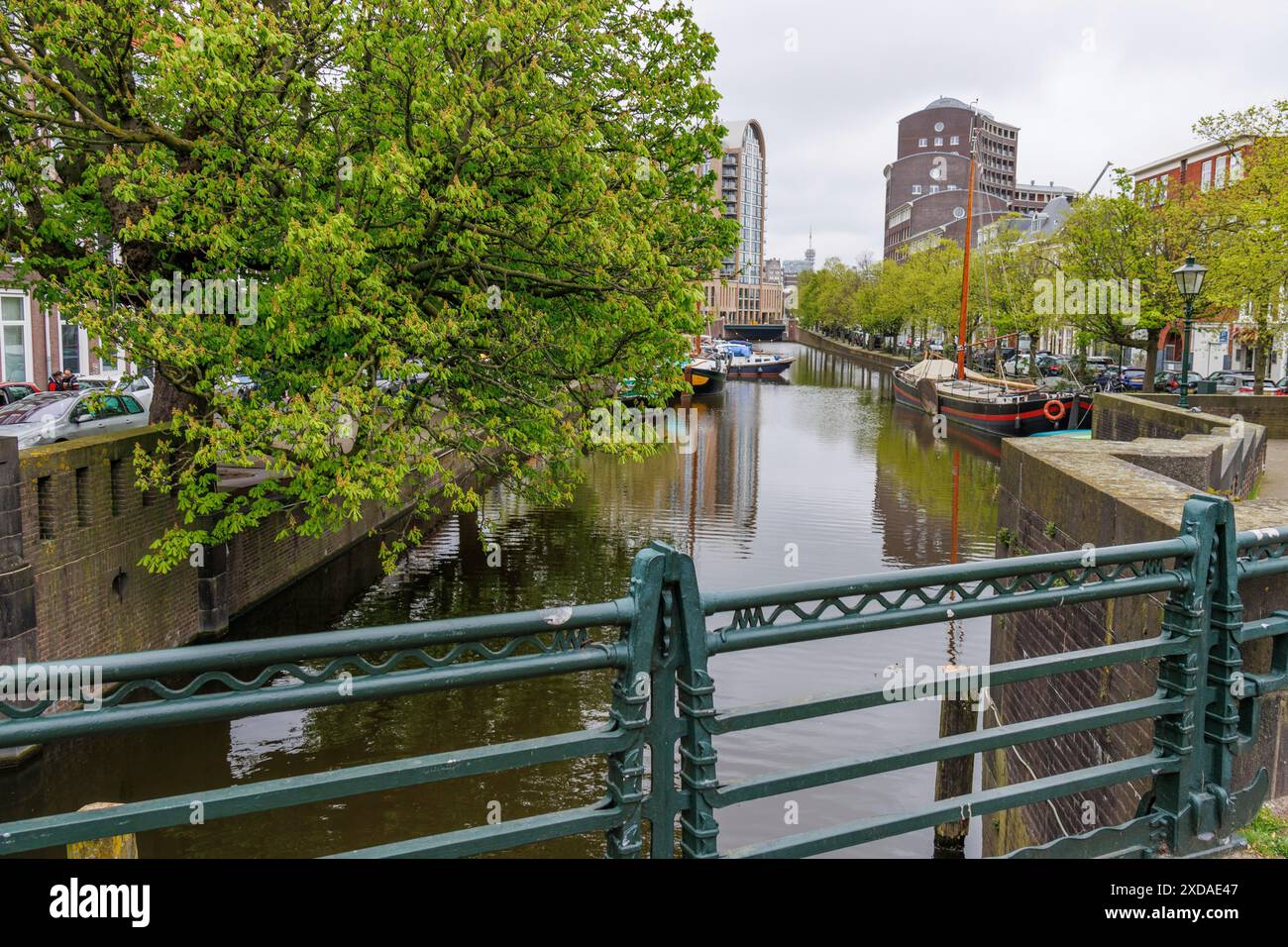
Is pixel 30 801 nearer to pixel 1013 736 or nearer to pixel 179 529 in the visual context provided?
pixel 179 529

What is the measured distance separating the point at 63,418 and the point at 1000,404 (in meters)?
35.9

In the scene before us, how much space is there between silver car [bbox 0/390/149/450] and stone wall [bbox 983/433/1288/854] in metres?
15.9

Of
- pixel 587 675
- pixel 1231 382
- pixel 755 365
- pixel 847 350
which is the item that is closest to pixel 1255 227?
pixel 1231 382

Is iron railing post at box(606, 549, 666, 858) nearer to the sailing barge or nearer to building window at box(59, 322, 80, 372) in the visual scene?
building window at box(59, 322, 80, 372)

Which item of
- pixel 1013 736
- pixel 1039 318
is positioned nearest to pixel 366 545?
pixel 1013 736

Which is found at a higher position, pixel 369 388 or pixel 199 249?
pixel 199 249

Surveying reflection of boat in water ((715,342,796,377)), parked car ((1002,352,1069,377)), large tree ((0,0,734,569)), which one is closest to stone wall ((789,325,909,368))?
reflection of boat in water ((715,342,796,377))

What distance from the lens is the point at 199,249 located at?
50.3 ft

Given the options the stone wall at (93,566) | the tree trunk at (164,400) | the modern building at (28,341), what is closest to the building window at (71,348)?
the modern building at (28,341)

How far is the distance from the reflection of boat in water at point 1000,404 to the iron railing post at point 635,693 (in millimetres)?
43671

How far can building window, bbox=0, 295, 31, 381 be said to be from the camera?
36625 mm

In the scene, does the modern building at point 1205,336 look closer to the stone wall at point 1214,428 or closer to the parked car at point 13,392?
the stone wall at point 1214,428

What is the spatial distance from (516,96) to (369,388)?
434 cm

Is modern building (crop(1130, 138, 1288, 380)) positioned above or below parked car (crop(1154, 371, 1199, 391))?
above
